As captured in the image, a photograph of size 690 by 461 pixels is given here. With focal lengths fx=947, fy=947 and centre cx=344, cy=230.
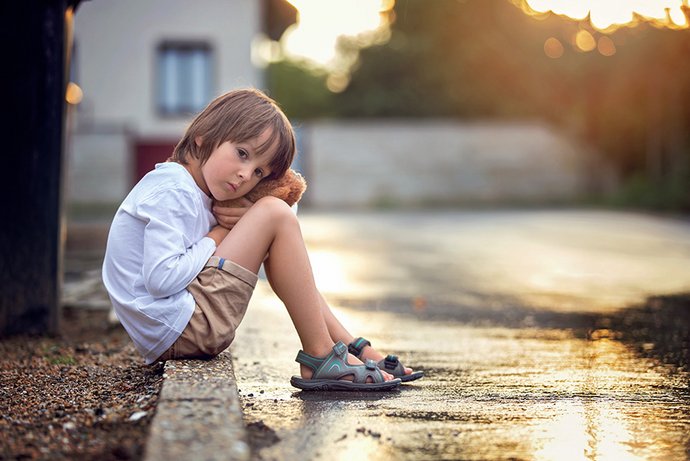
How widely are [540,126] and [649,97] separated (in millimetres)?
3867

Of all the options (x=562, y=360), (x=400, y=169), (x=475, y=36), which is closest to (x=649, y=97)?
(x=400, y=169)

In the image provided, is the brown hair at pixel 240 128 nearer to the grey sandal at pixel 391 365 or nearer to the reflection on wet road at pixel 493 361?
the grey sandal at pixel 391 365

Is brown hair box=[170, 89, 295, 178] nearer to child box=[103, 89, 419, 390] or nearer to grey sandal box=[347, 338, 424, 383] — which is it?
child box=[103, 89, 419, 390]

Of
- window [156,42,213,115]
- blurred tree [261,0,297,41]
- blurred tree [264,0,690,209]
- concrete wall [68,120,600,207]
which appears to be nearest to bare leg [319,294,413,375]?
blurred tree [264,0,690,209]

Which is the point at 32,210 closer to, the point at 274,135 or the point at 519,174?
the point at 274,135

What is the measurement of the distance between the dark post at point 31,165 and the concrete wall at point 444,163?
69.5ft

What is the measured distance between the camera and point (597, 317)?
559 centimetres

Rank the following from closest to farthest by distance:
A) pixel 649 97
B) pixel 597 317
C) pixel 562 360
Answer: pixel 562 360 < pixel 597 317 < pixel 649 97

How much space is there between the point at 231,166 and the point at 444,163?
76.6 ft

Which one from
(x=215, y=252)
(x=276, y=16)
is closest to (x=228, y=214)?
(x=215, y=252)

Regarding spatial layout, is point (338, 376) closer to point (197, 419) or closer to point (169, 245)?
point (169, 245)

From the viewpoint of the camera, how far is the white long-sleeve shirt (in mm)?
3092

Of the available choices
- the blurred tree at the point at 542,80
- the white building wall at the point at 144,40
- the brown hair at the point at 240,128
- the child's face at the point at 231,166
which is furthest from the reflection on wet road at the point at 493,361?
the white building wall at the point at 144,40

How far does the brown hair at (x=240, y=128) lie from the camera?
3256mm
